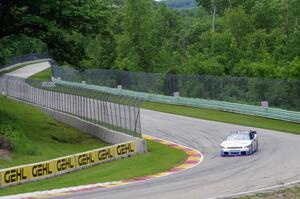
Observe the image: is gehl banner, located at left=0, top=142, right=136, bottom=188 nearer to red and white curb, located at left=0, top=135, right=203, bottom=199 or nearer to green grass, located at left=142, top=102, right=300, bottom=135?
red and white curb, located at left=0, top=135, right=203, bottom=199

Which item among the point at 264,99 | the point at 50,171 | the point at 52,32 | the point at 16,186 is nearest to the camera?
the point at 16,186

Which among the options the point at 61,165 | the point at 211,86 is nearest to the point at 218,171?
the point at 61,165

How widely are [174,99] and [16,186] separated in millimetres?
39823

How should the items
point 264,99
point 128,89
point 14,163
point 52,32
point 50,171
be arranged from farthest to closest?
point 128,89 → point 264,99 → point 52,32 → point 14,163 → point 50,171

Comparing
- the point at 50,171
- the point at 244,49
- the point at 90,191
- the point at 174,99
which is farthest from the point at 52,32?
the point at 244,49

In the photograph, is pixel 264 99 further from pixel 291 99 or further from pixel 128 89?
pixel 128 89

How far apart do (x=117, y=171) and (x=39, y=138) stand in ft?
43.8

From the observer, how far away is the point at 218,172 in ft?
90.1

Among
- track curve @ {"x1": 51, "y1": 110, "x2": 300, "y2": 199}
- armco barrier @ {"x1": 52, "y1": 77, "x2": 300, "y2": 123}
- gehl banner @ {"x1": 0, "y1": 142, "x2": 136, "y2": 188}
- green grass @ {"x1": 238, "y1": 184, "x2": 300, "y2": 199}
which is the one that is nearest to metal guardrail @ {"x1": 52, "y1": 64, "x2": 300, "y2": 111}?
armco barrier @ {"x1": 52, "y1": 77, "x2": 300, "y2": 123}

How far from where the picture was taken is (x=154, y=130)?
48875 mm

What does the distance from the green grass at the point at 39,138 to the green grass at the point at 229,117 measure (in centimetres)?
1188

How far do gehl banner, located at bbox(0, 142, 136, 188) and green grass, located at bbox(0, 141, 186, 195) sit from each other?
37 centimetres

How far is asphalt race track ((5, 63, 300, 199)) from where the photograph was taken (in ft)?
73.1

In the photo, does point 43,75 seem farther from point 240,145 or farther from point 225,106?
point 240,145
